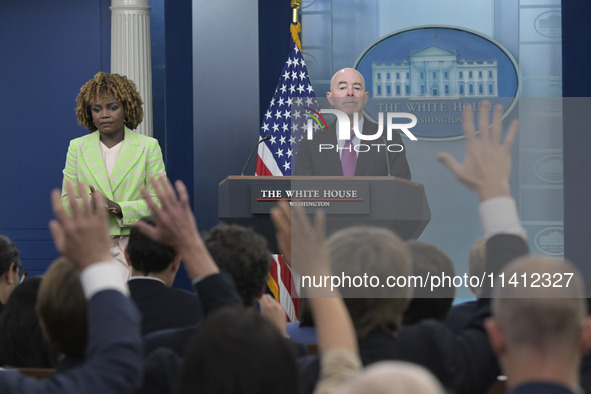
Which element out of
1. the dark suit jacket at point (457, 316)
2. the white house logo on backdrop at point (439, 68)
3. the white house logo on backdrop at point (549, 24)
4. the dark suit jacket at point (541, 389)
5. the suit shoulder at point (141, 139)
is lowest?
the dark suit jacket at point (457, 316)

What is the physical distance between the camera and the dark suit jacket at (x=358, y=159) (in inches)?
146

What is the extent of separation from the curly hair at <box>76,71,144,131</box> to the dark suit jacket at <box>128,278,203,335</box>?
76.2 inches

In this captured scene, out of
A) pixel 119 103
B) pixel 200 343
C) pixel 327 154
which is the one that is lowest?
pixel 200 343

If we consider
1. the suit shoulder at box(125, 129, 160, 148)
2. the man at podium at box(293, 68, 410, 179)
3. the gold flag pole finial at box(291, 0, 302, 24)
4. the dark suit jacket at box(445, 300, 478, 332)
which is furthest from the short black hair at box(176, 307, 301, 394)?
the gold flag pole finial at box(291, 0, 302, 24)

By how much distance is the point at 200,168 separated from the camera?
225 inches

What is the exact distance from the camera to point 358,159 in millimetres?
3807

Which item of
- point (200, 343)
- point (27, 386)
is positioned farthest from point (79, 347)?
point (200, 343)

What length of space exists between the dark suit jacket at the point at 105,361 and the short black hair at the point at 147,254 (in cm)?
127

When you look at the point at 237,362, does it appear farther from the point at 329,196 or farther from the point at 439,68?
the point at 439,68

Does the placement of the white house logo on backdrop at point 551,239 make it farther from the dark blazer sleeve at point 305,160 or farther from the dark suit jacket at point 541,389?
the dark suit jacket at point 541,389

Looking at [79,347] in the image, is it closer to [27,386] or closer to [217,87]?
[27,386]

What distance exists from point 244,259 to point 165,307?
45 centimetres

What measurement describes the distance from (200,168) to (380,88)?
1635 millimetres

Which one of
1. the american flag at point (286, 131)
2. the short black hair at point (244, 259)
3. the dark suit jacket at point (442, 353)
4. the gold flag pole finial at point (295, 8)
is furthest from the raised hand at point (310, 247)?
the gold flag pole finial at point (295, 8)
